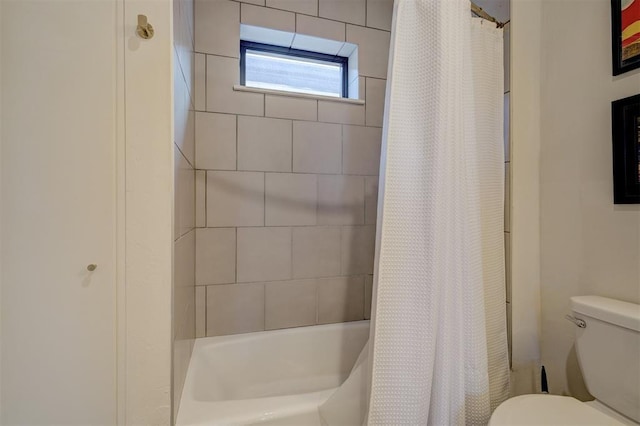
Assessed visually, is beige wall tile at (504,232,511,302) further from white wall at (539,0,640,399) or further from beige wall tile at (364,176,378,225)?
beige wall tile at (364,176,378,225)

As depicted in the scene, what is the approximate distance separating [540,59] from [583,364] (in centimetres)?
130

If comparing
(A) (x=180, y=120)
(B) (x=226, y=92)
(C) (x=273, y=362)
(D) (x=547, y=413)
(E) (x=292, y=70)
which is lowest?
(C) (x=273, y=362)

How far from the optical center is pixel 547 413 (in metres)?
0.95

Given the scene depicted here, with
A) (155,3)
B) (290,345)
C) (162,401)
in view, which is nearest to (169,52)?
(155,3)

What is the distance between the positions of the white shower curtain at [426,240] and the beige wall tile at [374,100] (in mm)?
882

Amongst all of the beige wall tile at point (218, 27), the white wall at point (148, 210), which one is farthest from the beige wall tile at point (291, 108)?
the white wall at point (148, 210)

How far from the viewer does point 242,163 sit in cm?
168

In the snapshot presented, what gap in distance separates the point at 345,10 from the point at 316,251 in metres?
1.52

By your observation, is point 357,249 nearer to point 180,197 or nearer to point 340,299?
point 340,299

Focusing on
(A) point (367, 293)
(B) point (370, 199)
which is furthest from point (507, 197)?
(A) point (367, 293)

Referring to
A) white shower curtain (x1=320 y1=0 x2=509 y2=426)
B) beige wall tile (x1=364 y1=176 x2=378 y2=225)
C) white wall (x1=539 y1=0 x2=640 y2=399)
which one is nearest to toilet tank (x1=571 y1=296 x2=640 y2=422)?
white wall (x1=539 y1=0 x2=640 y2=399)

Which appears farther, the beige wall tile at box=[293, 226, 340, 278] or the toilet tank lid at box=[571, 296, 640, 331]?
the beige wall tile at box=[293, 226, 340, 278]

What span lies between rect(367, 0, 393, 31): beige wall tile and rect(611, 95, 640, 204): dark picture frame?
1.37m

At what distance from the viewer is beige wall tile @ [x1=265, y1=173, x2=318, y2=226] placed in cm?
173
